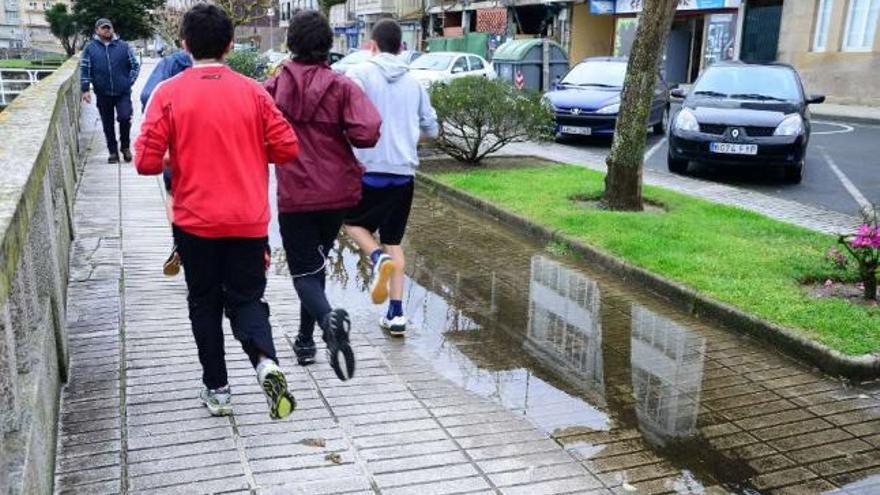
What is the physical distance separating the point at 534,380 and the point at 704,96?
8.68 m

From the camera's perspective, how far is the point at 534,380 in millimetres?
4504

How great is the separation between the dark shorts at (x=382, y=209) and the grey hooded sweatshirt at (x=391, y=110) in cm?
14

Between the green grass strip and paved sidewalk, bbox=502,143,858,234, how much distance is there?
655 mm

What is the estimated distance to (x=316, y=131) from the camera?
13.2ft

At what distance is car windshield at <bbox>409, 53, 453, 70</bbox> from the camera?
2177 centimetres

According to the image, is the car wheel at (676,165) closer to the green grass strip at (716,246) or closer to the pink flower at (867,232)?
the green grass strip at (716,246)

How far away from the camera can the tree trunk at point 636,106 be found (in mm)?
7863

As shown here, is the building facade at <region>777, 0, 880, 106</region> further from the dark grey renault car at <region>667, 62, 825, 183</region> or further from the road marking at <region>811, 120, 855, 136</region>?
the dark grey renault car at <region>667, 62, 825, 183</region>

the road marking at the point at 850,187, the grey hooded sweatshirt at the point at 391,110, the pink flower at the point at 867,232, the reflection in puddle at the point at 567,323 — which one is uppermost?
the grey hooded sweatshirt at the point at 391,110

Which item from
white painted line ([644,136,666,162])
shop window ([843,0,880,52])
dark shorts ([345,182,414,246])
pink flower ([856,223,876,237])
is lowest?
white painted line ([644,136,666,162])

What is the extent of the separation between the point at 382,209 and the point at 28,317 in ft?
7.05

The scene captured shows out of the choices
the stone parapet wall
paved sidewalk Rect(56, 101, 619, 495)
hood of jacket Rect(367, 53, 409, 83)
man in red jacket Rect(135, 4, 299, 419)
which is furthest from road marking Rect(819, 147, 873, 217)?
the stone parapet wall

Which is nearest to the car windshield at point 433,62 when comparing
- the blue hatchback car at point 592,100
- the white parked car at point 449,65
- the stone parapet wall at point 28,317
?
the white parked car at point 449,65

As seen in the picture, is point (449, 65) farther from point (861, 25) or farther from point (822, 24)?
point (861, 25)
